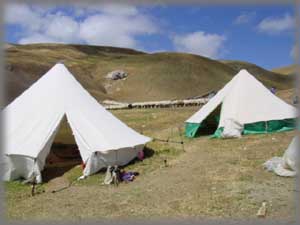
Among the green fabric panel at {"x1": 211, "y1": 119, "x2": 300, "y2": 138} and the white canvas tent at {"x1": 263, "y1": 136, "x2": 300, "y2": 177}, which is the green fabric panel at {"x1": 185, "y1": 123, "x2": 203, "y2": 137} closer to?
the green fabric panel at {"x1": 211, "y1": 119, "x2": 300, "y2": 138}

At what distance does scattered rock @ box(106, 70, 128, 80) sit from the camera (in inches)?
2297

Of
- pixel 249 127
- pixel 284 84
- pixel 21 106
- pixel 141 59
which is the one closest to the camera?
pixel 21 106

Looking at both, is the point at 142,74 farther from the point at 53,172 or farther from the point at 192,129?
the point at 53,172

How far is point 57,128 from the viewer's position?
777cm

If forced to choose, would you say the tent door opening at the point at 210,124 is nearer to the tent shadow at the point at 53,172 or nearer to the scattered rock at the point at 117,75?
the tent shadow at the point at 53,172

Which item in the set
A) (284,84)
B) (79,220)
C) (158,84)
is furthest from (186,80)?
(79,220)

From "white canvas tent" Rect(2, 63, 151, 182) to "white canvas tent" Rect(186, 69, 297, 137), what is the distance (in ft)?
11.5

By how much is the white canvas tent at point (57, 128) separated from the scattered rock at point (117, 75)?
49.7m

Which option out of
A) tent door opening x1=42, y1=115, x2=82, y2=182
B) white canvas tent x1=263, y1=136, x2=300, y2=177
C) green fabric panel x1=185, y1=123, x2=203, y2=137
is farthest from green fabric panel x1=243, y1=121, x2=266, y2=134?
tent door opening x1=42, y1=115, x2=82, y2=182

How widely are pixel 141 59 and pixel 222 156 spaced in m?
62.1

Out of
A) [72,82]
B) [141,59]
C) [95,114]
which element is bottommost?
[95,114]

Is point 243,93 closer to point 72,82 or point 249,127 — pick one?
point 249,127

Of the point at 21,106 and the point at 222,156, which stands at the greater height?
the point at 21,106

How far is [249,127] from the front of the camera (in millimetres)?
11203
